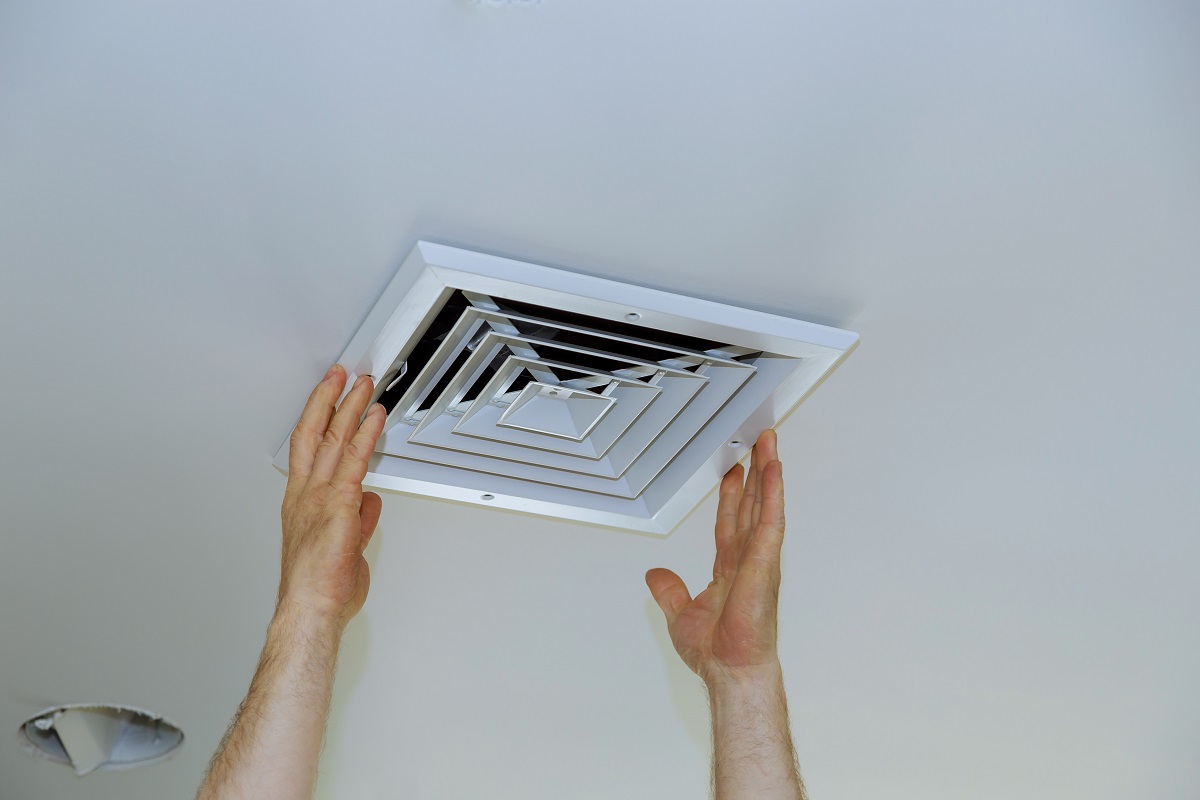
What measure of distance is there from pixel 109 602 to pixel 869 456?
3.78ft

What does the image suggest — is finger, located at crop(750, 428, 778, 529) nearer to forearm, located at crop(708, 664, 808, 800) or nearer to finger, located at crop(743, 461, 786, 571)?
finger, located at crop(743, 461, 786, 571)

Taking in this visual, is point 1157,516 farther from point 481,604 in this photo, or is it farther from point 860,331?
point 481,604

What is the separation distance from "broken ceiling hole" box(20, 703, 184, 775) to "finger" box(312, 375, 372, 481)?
0.94 meters

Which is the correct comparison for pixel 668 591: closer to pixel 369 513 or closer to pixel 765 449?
pixel 765 449

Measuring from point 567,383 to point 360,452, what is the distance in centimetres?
24

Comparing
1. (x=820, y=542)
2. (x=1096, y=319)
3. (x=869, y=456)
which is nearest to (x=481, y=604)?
(x=820, y=542)

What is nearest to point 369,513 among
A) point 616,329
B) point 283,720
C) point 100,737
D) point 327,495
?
point 327,495

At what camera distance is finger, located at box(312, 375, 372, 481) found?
1.06m

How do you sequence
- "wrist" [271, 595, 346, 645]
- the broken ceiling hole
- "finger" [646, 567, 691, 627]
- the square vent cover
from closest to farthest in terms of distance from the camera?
the square vent cover → "wrist" [271, 595, 346, 645] → "finger" [646, 567, 691, 627] → the broken ceiling hole

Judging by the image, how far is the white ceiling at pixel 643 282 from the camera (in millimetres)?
830

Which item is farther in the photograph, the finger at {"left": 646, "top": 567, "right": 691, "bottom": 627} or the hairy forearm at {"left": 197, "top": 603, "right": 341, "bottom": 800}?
the finger at {"left": 646, "top": 567, "right": 691, "bottom": 627}

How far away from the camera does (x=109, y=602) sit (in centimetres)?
147

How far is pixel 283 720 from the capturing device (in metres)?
1.12

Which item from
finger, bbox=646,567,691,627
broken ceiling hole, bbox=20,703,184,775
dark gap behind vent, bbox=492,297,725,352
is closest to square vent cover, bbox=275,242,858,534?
dark gap behind vent, bbox=492,297,725,352
